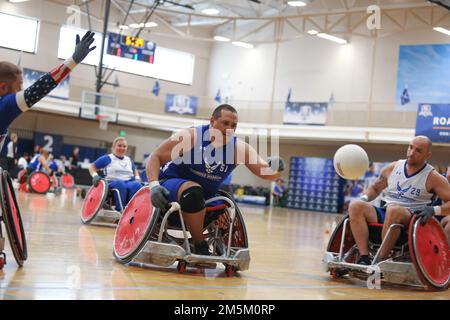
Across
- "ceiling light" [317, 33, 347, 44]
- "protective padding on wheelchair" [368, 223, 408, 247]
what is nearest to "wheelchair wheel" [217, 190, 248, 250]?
"protective padding on wheelchair" [368, 223, 408, 247]

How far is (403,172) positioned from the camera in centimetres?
522

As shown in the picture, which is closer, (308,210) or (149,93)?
(308,210)

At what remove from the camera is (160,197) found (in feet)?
14.7

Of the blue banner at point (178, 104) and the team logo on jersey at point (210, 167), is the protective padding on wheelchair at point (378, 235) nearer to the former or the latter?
the team logo on jersey at point (210, 167)

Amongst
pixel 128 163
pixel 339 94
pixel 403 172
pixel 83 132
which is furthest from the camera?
pixel 83 132

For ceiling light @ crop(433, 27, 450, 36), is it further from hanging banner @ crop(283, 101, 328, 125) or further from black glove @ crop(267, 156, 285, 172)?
black glove @ crop(267, 156, 285, 172)

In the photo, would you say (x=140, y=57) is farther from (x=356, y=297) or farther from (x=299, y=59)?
(x=356, y=297)

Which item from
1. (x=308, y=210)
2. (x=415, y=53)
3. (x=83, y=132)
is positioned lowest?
(x=308, y=210)

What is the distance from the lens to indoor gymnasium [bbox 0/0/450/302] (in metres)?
4.46

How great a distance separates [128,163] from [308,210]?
1847 cm

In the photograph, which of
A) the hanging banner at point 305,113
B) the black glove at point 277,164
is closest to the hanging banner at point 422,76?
the hanging banner at point 305,113

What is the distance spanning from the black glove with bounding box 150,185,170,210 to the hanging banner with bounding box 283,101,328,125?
802 inches

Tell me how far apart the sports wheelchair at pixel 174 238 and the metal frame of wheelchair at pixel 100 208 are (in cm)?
350
